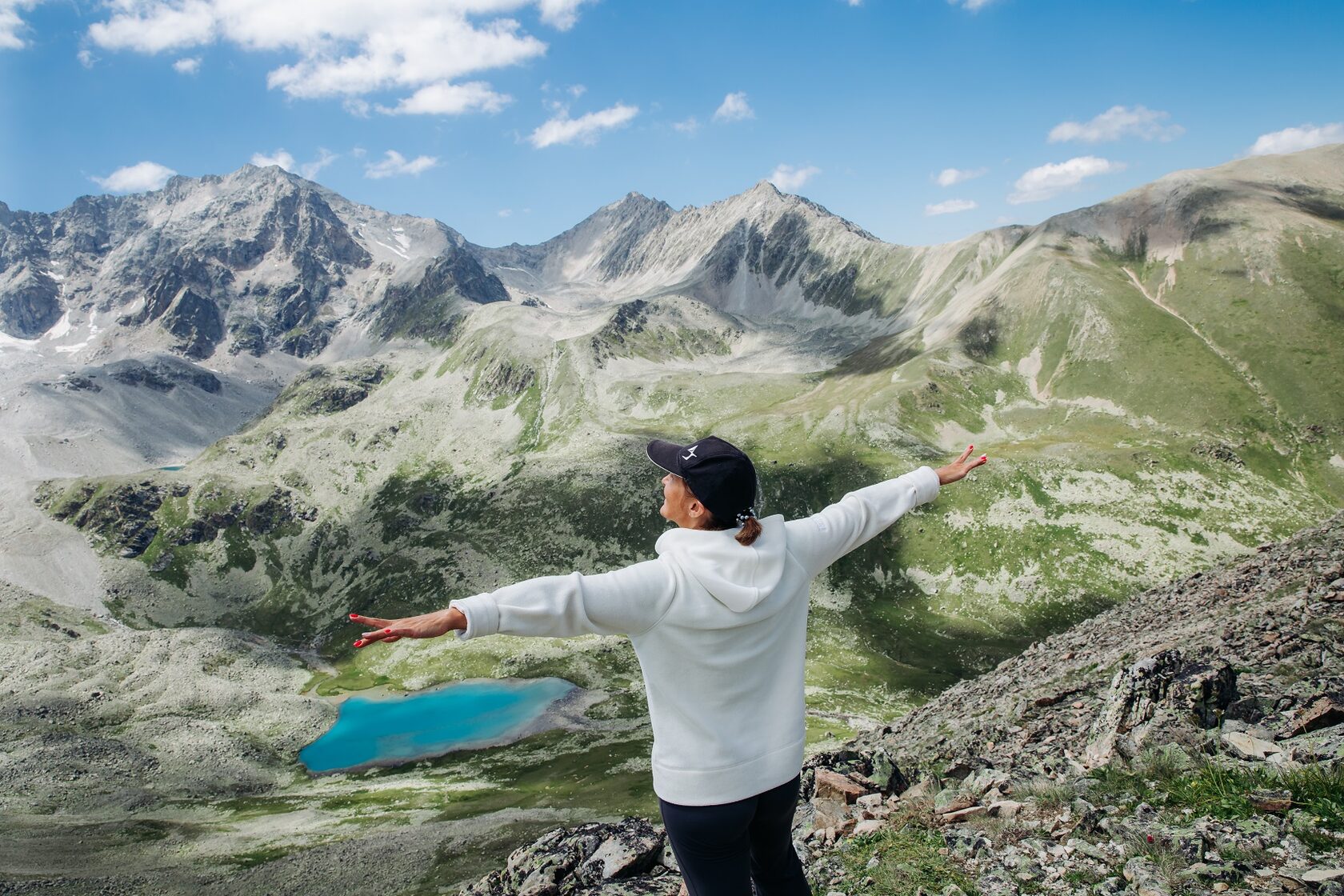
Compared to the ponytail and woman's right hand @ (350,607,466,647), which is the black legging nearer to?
the ponytail

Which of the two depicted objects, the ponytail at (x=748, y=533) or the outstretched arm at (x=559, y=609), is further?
the ponytail at (x=748, y=533)

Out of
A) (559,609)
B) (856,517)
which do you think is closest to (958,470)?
(856,517)

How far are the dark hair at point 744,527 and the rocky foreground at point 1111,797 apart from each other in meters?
6.69

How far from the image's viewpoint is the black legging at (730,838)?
5402 millimetres

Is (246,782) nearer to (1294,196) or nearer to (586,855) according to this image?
(586,855)

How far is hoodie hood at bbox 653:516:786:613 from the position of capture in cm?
502

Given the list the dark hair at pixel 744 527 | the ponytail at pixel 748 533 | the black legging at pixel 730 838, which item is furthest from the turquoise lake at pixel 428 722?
the ponytail at pixel 748 533

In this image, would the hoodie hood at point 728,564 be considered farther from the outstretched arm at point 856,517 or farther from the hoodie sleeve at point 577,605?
the outstretched arm at point 856,517

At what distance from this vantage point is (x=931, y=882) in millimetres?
9430

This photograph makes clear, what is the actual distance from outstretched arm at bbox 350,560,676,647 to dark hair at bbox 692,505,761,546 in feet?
1.60

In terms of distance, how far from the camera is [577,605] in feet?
15.8

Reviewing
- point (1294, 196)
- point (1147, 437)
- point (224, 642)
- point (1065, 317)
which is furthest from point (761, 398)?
point (1294, 196)

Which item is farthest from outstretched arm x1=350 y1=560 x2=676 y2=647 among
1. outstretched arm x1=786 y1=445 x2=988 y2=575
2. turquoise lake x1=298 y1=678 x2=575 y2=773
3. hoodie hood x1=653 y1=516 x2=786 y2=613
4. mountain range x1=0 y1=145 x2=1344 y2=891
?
turquoise lake x1=298 y1=678 x2=575 y2=773

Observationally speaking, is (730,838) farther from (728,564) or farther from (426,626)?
(426,626)
